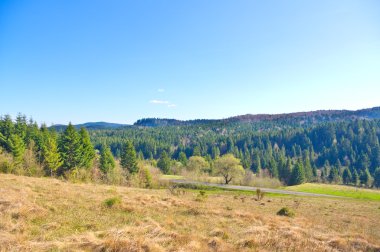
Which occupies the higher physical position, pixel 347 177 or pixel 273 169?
pixel 273 169

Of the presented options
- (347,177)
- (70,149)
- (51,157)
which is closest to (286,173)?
(347,177)

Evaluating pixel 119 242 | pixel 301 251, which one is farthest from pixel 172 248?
pixel 301 251

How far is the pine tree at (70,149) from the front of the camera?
5128 cm

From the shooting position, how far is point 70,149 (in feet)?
169

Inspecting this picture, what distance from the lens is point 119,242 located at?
840 centimetres

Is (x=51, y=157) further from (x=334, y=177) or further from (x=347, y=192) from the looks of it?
(x=334, y=177)

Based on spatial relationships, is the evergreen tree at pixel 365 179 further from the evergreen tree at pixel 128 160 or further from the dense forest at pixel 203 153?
the evergreen tree at pixel 128 160

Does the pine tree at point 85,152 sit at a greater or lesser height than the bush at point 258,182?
greater

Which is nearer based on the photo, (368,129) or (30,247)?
(30,247)

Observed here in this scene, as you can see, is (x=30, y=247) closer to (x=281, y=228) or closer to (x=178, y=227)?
(x=178, y=227)

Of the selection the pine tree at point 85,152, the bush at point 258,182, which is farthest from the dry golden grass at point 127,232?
the bush at point 258,182

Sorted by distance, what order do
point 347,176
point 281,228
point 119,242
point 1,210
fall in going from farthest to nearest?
point 347,176, point 281,228, point 1,210, point 119,242

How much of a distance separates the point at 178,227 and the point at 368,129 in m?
218

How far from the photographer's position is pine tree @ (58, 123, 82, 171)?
168 ft
